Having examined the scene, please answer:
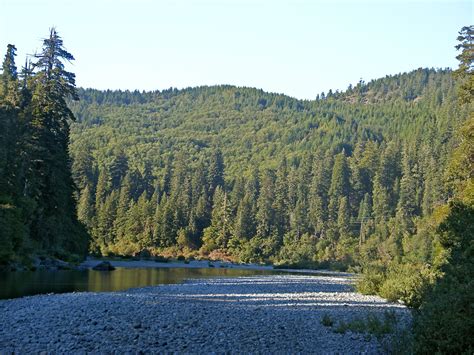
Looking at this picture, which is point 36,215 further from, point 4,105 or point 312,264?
point 312,264

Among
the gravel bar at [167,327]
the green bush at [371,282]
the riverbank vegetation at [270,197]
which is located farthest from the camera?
the green bush at [371,282]

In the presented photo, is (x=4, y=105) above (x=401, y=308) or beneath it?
above

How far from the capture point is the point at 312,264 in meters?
80.1

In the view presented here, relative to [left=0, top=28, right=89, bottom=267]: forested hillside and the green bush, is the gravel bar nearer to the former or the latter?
the green bush

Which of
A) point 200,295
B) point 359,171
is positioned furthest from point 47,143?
point 359,171

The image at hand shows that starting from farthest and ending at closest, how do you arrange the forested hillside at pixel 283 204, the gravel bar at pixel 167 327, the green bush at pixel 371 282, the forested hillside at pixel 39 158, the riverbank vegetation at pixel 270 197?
the forested hillside at pixel 283 204, the forested hillside at pixel 39 158, the green bush at pixel 371 282, the riverbank vegetation at pixel 270 197, the gravel bar at pixel 167 327

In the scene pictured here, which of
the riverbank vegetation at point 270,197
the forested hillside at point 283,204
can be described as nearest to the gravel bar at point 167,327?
the riverbank vegetation at point 270,197

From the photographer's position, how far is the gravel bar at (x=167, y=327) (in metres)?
12.1

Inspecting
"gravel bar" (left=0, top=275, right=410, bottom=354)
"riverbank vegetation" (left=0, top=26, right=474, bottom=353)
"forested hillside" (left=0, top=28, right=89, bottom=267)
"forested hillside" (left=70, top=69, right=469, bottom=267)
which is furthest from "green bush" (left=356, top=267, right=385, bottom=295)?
"forested hillside" (left=70, top=69, right=469, bottom=267)

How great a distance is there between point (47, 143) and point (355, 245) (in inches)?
2553

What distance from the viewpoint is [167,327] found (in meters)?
14.1

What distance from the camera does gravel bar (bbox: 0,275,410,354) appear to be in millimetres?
12102

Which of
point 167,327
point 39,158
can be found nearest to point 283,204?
point 39,158

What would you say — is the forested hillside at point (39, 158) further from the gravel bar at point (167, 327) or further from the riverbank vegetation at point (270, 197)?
the gravel bar at point (167, 327)
